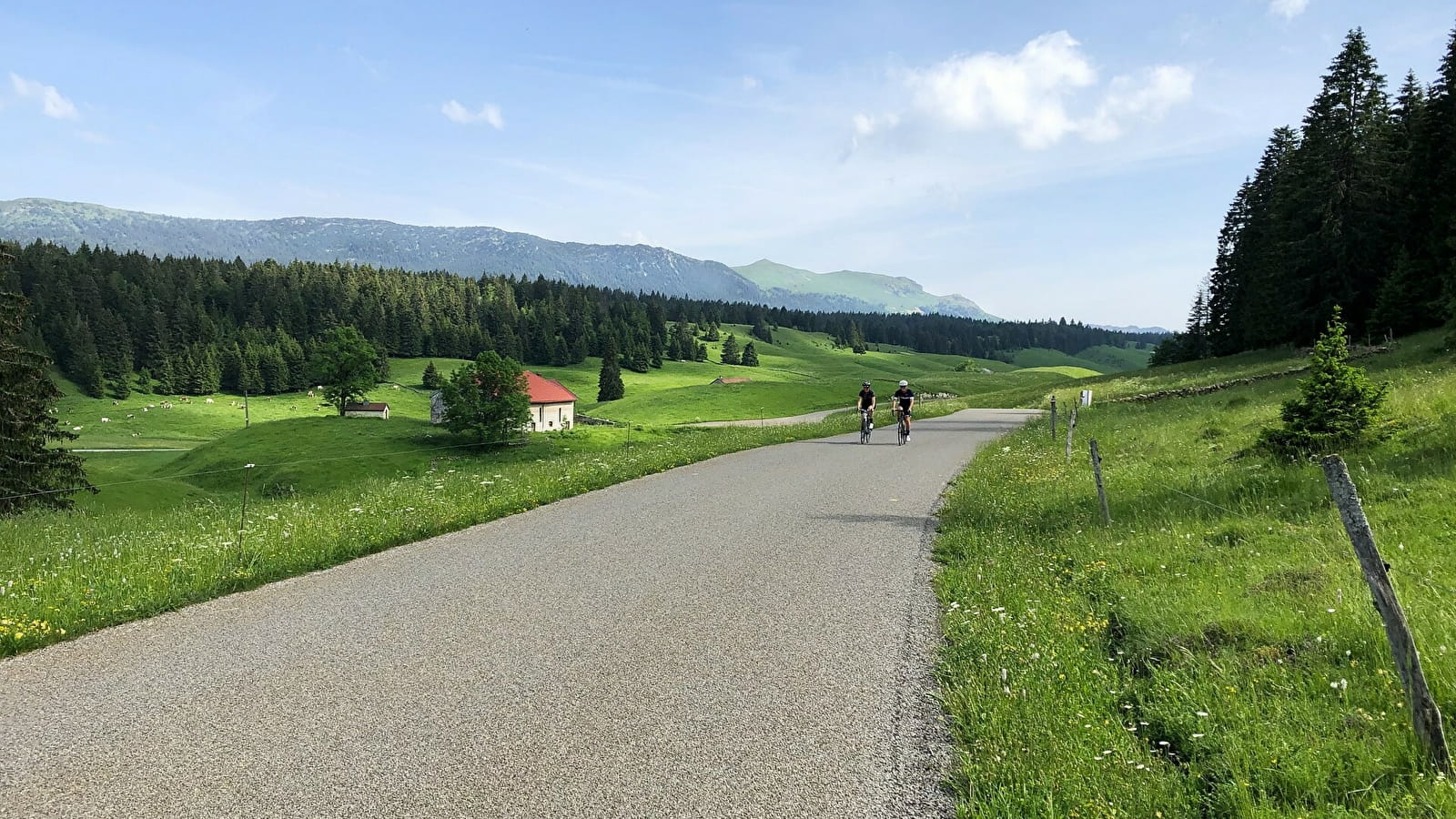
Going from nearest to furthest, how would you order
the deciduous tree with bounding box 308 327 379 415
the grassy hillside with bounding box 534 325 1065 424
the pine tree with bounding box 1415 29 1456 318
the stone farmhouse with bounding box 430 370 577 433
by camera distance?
the pine tree with bounding box 1415 29 1456 318 < the deciduous tree with bounding box 308 327 379 415 < the stone farmhouse with bounding box 430 370 577 433 < the grassy hillside with bounding box 534 325 1065 424

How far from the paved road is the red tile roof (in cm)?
9473

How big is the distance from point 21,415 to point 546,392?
252 feet

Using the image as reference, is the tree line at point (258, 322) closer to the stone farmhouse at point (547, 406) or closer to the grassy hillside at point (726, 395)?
the grassy hillside at point (726, 395)

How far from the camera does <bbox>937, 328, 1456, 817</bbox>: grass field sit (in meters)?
4.52

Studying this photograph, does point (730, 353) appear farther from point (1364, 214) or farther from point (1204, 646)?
point (1204, 646)

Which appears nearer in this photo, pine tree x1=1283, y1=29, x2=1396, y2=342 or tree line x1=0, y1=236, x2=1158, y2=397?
pine tree x1=1283, y1=29, x2=1396, y2=342

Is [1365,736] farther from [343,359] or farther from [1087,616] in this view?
[343,359]

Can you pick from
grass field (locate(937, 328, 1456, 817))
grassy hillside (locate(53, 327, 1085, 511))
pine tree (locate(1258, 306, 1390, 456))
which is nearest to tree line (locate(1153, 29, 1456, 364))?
grassy hillside (locate(53, 327, 1085, 511))

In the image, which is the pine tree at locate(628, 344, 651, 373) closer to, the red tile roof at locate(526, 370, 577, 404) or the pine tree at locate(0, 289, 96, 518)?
the red tile roof at locate(526, 370, 577, 404)

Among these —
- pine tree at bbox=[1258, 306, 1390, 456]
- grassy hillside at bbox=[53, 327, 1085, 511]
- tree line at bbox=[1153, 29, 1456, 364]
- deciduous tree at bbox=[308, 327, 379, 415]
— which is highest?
tree line at bbox=[1153, 29, 1456, 364]

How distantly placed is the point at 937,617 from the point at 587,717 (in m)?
4.18

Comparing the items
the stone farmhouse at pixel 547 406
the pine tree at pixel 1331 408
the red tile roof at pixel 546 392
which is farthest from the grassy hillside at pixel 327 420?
the pine tree at pixel 1331 408

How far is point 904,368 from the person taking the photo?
194 meters

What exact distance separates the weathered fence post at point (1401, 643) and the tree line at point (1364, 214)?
134 feet
